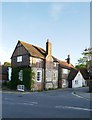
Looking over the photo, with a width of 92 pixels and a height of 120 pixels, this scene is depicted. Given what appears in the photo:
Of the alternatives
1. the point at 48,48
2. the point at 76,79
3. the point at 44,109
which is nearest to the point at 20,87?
the point at 48,48

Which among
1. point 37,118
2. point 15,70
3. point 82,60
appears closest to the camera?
point 37,118

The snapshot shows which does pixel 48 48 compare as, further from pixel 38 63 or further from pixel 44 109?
pixel 44 109

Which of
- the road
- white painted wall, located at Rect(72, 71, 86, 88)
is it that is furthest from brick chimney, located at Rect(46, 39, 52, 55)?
the road

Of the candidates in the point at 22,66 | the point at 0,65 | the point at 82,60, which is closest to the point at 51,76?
the point at 22,66

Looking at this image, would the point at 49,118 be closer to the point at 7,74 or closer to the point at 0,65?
the point at 7,74

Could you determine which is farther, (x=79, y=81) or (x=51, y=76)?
(x=79, y=81)

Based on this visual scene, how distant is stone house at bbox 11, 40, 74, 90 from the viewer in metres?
47.6

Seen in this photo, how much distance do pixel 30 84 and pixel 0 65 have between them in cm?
2140

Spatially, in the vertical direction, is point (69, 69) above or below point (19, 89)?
above

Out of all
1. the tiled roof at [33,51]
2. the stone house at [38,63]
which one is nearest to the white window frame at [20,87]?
the stone house at [38,63]

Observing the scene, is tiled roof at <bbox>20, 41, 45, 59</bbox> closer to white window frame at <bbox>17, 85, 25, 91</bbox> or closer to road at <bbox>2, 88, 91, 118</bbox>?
white window frame at <bbox>17, 85, 25, 91</bbox>

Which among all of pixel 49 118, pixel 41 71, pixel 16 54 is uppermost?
pixel 16 54

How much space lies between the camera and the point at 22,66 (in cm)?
4856

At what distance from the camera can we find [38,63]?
49.0 m
